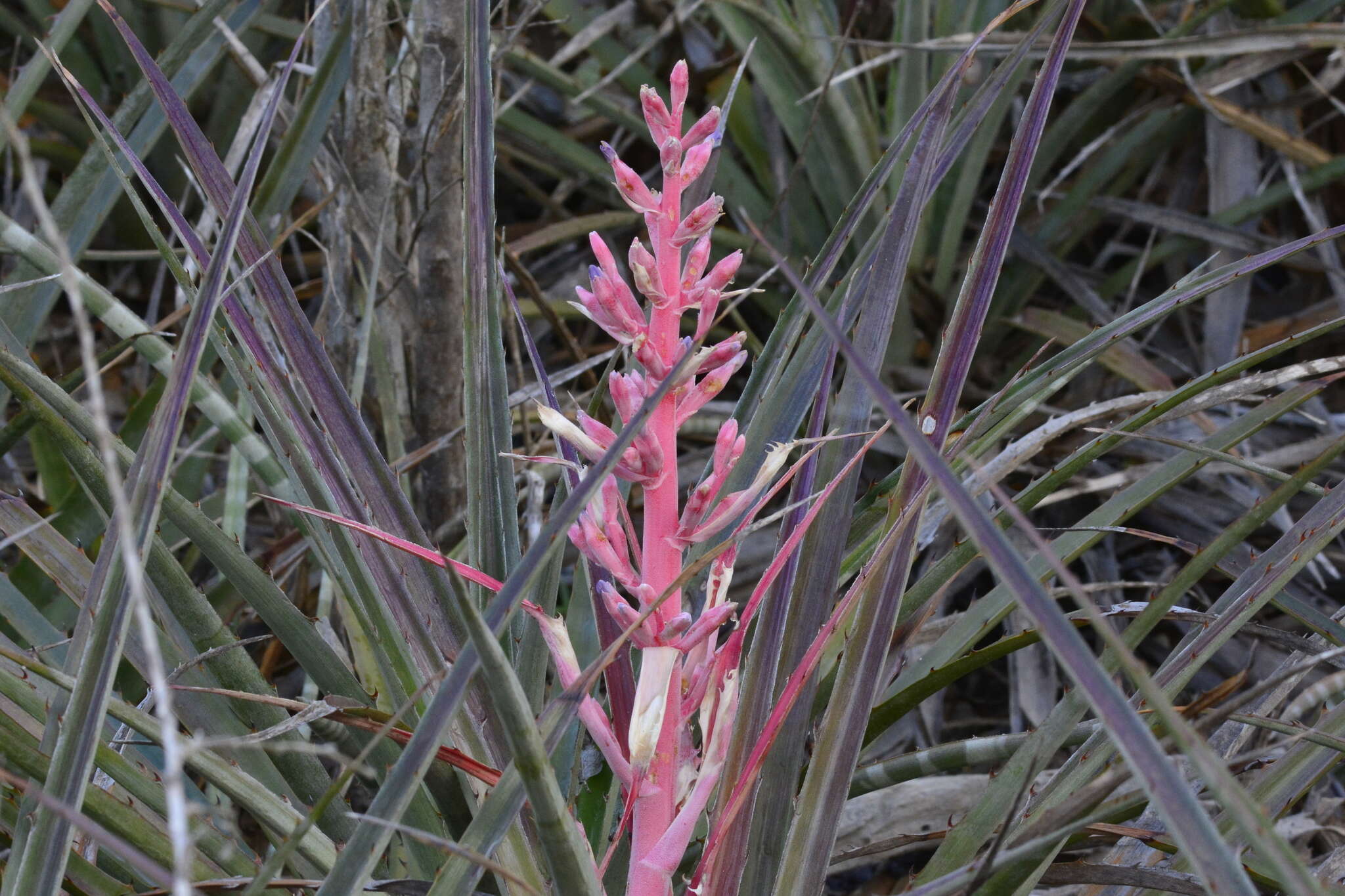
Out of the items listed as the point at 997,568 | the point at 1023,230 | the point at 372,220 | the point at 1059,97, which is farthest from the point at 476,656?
the point at 1059,97

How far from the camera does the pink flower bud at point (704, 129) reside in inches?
26.8

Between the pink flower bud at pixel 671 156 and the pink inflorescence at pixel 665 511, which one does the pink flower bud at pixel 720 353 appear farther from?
the pink flower bud at pixel 671 156

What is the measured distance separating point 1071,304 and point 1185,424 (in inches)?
23.8

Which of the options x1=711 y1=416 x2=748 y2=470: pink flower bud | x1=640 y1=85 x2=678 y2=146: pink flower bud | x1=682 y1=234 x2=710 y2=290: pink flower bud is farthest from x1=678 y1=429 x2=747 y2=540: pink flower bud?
x1=640 y1=85 x2=678 y2=146: pink flower bud

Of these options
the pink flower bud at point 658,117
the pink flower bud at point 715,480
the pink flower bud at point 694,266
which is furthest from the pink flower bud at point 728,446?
the pink flower bud at point 658,117

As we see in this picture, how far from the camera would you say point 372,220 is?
56.1 inches

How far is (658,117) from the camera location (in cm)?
70

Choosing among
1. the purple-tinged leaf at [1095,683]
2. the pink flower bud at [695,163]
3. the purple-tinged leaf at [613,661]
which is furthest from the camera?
the purple-tinged leaf at [613,661]

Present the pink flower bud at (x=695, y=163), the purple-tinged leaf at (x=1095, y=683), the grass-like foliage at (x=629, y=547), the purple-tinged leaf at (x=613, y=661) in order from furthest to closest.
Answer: the purple-tinged leaf at (x=613, y=661), the pink flower bud at (x=695, y=163), the grass-like foliage at (x=629, y=547), the purple-tinged leaf at (x=1095, y=683)

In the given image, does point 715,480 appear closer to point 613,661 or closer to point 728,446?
point 728,446

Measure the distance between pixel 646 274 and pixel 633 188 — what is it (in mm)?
61

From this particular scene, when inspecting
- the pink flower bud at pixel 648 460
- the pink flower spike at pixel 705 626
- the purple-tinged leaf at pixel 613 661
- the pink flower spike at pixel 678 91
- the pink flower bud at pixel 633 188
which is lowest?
the purple-tinged leaf at pixel 613 661

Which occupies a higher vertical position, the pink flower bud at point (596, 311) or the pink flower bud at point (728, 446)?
the pink flower bud at point (596, 311)

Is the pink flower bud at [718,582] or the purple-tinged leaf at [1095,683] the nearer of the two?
the purple-tinged leaf at [1095,683]
